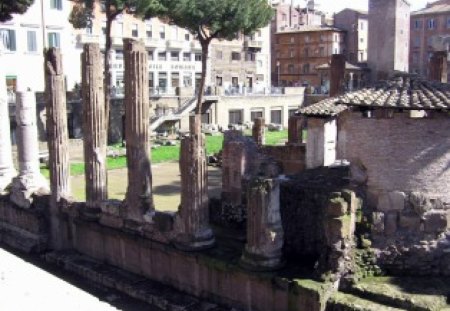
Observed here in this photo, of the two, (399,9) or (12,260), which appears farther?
(399,9)

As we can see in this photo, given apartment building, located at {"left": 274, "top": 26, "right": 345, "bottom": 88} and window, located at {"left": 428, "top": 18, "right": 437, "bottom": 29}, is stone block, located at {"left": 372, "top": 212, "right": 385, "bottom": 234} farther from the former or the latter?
window, located at {"left": 428, "top": 18, "right": 437, "bottom": 29}

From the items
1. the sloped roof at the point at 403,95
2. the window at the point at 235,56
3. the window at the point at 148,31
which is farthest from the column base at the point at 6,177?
the window at the point at 235,56

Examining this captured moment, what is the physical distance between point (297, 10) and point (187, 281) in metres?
54.6

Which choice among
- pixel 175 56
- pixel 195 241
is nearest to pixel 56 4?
pixel 175 56

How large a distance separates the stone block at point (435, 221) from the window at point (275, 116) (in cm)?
3440

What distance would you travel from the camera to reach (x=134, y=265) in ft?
43.2

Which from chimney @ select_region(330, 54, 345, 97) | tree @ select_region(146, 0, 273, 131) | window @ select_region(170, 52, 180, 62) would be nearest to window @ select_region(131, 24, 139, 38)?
window @ select_region(170, 52, 180, 62)

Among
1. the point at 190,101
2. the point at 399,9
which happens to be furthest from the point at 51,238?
the point at 190,101

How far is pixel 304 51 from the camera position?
55312 mm

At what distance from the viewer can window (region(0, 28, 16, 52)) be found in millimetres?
32906

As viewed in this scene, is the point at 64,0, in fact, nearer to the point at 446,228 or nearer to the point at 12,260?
the point at 446,228

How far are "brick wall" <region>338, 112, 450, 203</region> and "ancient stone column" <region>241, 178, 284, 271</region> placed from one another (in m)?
1.95

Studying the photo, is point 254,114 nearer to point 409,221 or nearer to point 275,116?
point 275,116

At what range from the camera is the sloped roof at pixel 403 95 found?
33.2 ft
